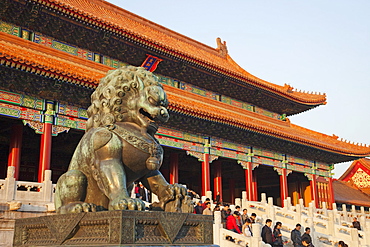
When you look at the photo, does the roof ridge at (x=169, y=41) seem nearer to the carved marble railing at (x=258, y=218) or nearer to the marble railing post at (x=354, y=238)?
the carved marble railing at (x=258, y=218)

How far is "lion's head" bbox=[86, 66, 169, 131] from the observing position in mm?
3586

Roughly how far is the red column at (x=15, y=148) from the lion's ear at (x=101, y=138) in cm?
897

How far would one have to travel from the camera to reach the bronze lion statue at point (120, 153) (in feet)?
11.0

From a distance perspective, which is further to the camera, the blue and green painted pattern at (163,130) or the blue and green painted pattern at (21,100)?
the blue and green painted pattern at (163,130)

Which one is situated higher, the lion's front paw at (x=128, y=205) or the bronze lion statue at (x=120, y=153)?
the bronze lion statue at (x=120, y=153)

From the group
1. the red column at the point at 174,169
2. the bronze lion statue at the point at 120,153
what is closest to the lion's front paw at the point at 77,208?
the bronze lion statue at the point at 120,153

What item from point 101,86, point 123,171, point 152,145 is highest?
point 101,86

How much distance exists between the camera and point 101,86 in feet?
12.5

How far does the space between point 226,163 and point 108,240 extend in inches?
721

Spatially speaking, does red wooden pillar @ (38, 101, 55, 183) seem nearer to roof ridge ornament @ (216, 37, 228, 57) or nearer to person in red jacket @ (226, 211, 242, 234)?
person in red jacket @ (226, 211, 242, 234)

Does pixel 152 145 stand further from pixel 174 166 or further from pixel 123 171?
pixel 174 166

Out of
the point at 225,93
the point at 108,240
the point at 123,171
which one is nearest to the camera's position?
the point at 108,240

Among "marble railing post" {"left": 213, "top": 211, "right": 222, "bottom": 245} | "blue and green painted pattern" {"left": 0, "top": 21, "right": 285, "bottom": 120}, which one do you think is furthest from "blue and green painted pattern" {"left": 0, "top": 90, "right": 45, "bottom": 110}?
"marble railing post" {"left": 213, "top": 211, "right": 222, "bottom": 245}

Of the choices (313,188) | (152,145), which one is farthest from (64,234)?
(313,188)
